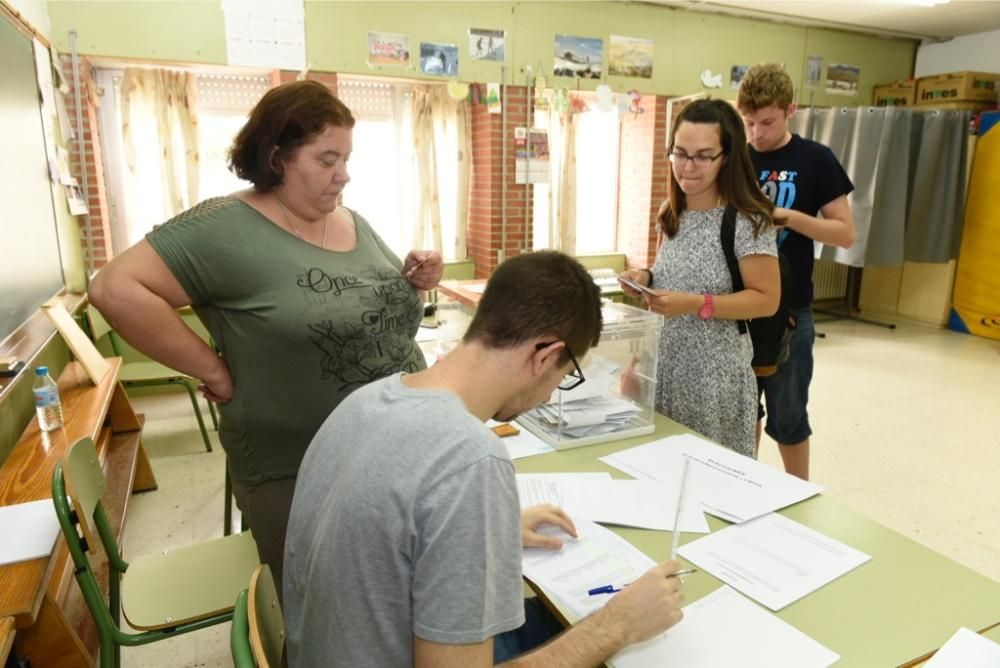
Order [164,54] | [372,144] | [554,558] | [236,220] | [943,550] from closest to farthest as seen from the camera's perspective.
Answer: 1. [554,558]
2. [236,220]
3. [943,550]
4. [164,54]
5. [372,144]

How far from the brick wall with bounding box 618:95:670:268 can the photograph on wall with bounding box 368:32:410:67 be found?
6.13 feet

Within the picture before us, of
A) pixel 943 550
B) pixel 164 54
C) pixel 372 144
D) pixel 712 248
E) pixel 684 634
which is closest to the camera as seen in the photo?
pixel 684 634

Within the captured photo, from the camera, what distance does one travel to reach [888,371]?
4496 mm

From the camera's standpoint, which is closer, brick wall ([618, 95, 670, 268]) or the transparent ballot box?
the transparent ballot box

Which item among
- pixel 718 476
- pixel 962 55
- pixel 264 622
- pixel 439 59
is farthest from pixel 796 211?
pixel 962 55

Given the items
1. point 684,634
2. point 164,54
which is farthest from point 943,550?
point 164,54

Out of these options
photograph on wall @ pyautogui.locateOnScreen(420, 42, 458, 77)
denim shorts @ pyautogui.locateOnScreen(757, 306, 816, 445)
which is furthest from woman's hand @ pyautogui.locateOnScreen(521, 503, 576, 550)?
photograph on wall @ pyautogui.locateOnScreen(420, 42, 458, 77)

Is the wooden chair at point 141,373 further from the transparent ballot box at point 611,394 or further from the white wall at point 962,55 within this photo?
the white wall at point 962,55

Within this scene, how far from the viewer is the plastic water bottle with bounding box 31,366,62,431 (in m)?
2.04

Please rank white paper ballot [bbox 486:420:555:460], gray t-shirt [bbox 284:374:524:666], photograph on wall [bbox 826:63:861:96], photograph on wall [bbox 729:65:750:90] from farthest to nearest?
1. photograph on wall [bbox 826:63:861:96]
2. photograph on wall [bbox 729:65:750:90]
3. white paper ballot [bbox 486:420:555:460]
4. gray t-shirt [bbox 284:374:524:666]

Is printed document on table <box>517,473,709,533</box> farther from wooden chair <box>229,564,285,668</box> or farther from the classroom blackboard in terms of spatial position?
the classroom blackboard

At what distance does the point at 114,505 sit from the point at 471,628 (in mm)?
2158

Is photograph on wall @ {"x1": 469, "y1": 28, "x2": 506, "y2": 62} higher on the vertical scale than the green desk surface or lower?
higher

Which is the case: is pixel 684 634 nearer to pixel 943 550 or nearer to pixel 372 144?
pixel 943 550
